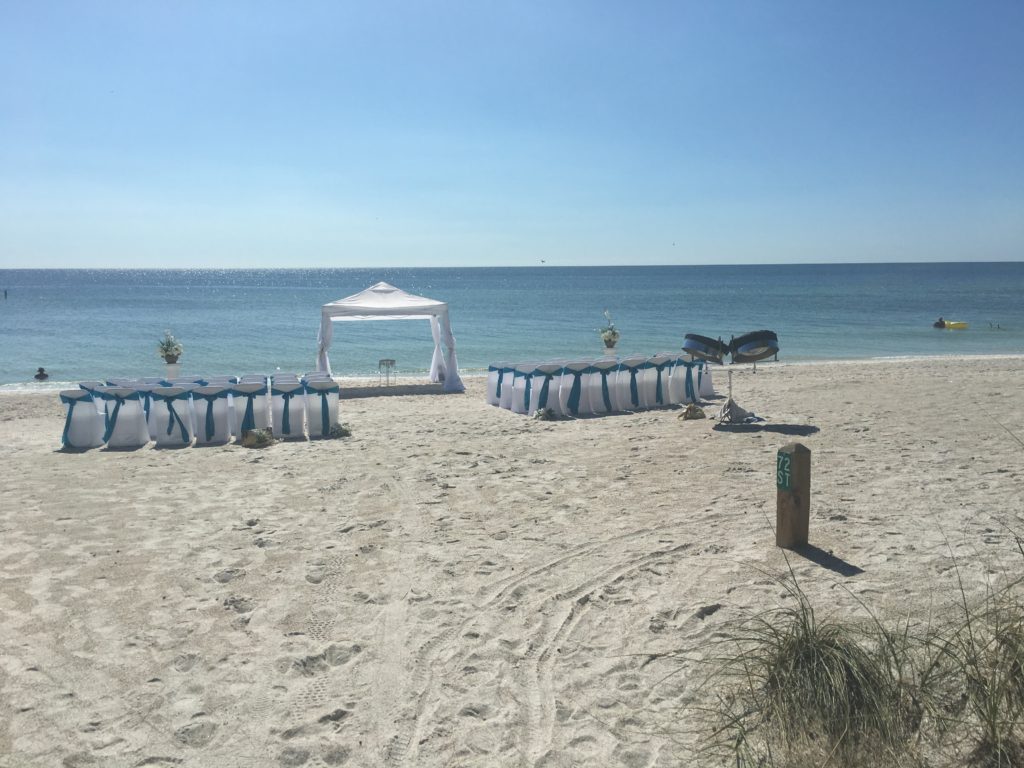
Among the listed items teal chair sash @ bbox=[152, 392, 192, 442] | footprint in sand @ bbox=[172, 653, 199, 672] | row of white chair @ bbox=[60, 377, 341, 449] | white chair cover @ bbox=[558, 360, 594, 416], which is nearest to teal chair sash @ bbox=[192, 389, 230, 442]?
row of white chair @ bbox=[60, 377, 341, 449]

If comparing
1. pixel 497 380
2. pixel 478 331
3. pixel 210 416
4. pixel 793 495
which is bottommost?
pixel 210 416

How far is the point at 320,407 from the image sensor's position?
9.42 metres

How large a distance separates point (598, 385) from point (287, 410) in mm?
4131

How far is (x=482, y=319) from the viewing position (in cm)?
4109

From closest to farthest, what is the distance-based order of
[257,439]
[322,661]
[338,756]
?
[338,756] → [322,661] → [257,439]

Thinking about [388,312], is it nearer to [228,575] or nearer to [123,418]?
[123,418]

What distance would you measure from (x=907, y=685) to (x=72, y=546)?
201 inches

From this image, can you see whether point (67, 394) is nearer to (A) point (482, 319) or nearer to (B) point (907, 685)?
(B) point (907, 685)

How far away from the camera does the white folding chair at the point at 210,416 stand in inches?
358

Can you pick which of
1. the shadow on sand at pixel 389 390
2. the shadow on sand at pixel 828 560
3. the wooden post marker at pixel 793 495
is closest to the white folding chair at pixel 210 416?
the shadow on sand at pixel 389 390

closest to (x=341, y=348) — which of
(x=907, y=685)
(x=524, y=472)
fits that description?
(x=524, y=472)

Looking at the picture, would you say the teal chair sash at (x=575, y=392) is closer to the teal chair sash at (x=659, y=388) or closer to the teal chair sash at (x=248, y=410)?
the teal chair sash at (x=659, y=388)

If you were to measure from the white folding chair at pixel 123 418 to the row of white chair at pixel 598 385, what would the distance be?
4814 mm

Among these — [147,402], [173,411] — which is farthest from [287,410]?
[147,402]
